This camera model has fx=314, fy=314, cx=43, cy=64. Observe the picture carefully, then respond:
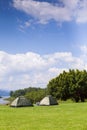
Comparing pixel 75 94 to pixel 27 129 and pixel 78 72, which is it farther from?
pixel 27 129

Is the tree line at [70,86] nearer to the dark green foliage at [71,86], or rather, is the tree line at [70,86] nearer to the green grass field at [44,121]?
the dark green foliage at [71,86]

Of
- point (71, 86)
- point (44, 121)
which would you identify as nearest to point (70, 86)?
point (71, 86)

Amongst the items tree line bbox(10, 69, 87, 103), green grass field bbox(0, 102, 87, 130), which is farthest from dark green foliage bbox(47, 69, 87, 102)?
green grass field bbox(0, 102, 87, 130)

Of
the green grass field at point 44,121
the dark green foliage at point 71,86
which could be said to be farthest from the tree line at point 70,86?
the green grass field at point 44,121

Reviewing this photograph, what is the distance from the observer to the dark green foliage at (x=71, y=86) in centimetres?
8256

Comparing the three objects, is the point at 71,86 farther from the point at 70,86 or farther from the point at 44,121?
the point at 44,121

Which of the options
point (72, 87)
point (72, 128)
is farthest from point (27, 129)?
point (72, 87)

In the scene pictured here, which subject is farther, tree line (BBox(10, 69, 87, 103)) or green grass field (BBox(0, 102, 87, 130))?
tree line (BBox(10, 69, 87, 103))

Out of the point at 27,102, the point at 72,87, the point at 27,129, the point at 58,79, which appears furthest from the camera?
the point at 58,79

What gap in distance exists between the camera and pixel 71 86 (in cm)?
8256

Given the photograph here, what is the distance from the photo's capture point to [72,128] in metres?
21.5

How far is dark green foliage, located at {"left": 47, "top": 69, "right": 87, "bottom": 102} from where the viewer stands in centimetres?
8256

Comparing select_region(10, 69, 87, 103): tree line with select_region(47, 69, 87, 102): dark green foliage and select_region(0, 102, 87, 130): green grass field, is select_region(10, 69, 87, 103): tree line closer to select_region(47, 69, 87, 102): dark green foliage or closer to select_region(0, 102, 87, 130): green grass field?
select_region(47, 69, 87, 102): dark green foliage

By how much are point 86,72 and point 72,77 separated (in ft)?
14.9
